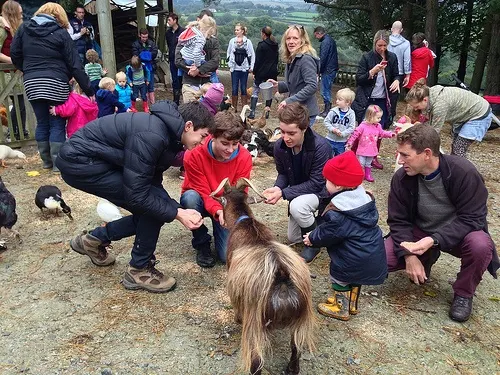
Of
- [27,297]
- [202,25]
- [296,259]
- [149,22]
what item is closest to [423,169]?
[296,259]

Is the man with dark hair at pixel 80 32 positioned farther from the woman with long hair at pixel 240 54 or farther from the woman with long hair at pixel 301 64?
the woman with long hair at pixel 301 64

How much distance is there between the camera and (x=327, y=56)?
1082cm

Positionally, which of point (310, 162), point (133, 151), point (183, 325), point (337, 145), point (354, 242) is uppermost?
point (133, 151)

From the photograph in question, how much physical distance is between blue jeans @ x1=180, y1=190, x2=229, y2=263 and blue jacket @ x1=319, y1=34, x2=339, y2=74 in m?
7.91

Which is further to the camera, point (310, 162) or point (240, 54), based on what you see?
point (240, 54)

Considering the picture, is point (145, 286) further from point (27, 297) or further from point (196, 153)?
point (196, 153)

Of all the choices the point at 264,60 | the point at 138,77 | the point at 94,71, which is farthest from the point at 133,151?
the point at 138,77

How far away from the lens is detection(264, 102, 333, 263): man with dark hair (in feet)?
12.4

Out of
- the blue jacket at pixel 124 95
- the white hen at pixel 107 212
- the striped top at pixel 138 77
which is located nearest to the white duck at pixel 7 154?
the blue jacket at pixel 124 95

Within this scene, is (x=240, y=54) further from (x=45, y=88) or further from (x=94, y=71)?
(x=45, y=88)

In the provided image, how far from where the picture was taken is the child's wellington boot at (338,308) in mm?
3236

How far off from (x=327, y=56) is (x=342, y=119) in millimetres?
5308

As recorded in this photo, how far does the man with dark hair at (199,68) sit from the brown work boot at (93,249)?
407 centimetres

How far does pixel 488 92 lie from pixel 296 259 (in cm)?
1276
